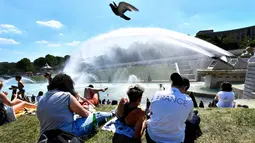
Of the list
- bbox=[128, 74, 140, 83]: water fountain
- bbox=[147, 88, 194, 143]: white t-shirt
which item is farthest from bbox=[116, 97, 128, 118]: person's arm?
bbox=[128, 74, 140, 83]: water fountain

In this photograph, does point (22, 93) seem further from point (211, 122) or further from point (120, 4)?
point (211, 122)

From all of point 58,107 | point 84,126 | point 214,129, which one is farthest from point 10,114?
point 214,129

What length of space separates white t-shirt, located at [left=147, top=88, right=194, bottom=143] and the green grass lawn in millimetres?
1224

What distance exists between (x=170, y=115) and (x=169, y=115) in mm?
16

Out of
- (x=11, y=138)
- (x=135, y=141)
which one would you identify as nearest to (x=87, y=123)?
(x=135, y=141)

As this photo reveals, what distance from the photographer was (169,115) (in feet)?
11.8

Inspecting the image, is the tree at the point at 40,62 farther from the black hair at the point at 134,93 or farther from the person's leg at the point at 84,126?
the black hair at the point at 134,93

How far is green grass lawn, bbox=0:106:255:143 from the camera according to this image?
15.5ft

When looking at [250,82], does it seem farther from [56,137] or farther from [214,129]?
[56,137]

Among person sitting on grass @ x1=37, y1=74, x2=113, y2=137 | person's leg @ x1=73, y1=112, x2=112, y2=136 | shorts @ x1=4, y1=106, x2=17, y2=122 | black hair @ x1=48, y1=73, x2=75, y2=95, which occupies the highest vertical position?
black hair @ x1=48, y1=73, x2=75, y2=95

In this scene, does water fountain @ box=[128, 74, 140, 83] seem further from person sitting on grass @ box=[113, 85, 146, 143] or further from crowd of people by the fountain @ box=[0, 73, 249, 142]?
person sitting on grass @ box=[113, 85, 146, 143]

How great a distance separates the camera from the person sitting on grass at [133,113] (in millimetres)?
3959

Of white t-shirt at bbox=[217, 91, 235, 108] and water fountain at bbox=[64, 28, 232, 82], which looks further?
water fountain at bbox=[64, 28, 232, 82]

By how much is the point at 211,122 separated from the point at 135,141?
2.39 meters
